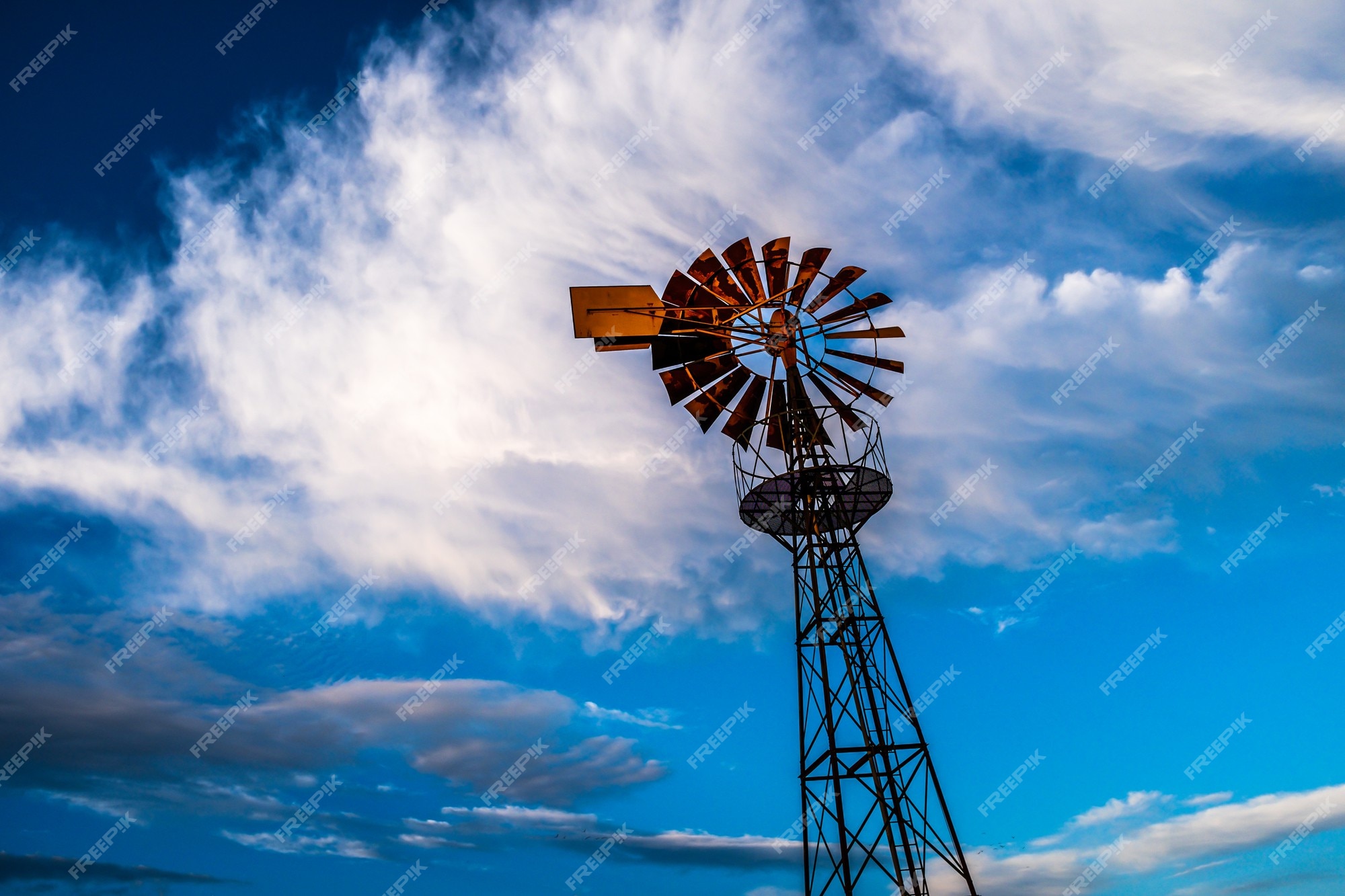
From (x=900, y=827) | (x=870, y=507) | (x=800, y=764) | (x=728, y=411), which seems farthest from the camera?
(x=728, y=411)

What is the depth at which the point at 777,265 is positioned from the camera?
57.3 ft

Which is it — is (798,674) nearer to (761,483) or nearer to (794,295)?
(761,483)

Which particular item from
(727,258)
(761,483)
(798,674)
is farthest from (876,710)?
(727,258)

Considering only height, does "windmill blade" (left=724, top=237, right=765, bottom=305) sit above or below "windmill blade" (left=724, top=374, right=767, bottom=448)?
above

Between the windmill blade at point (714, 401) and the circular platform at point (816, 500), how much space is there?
6.12 feet

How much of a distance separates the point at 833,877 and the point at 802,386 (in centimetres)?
910

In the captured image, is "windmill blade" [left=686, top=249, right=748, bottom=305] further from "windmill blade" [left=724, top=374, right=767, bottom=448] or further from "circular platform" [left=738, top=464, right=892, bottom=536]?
"circular platform" [left=738, top=464, right=892, bottom=536]

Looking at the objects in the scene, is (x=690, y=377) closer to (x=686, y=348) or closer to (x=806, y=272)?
(x=686, y=348)

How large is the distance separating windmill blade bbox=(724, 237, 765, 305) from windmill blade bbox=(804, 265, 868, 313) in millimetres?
1133

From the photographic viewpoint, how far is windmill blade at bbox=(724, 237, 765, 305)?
17.4 m

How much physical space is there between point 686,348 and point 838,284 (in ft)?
10.8

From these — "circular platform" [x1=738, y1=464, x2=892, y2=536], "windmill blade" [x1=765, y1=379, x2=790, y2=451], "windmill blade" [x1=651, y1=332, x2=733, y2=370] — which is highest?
"windmill blade" [x1=651, y1=332, x2=733, y2=370]

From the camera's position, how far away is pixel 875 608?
15961mm

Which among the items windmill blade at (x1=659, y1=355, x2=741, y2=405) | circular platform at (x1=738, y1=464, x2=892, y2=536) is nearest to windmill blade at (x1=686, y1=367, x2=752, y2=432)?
windmill blade at (x1=659, y1=355, x2=741, y2=405)
